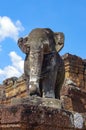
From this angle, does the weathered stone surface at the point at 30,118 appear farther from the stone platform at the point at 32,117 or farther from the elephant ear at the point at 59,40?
the elephant ear at the point at 59,40

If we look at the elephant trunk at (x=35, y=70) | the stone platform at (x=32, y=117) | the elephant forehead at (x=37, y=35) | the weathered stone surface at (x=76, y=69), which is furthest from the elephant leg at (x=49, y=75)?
the weathered stone surface at (x=76, y=69)

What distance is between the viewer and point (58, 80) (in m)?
7.51

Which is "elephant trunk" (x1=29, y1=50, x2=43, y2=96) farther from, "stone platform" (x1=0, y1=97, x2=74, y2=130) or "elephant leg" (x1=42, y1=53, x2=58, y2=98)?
"stone platform" (x1=0, y1=97, x2=74, y2=130)

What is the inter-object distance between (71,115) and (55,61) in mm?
1176

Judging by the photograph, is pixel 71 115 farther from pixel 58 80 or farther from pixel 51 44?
pixel 51 44

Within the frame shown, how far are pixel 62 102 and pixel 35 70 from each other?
2.70ft

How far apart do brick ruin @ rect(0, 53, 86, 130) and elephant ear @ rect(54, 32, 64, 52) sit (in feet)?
3.65

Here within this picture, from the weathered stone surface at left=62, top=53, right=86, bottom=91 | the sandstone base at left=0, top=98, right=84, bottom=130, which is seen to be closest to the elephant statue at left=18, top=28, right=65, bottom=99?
the sandstone base at left=0, top=98, right=84, bottom=130

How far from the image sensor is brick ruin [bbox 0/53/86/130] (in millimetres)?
5938

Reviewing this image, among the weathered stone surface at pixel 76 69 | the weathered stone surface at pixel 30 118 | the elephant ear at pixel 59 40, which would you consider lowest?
the weathered stone surface at pixel 30 118

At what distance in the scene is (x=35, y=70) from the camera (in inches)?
277

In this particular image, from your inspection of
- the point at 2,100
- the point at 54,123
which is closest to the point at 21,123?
the point at 54,123

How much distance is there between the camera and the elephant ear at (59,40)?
7.51 m

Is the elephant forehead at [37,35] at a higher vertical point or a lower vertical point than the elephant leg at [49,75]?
higher
